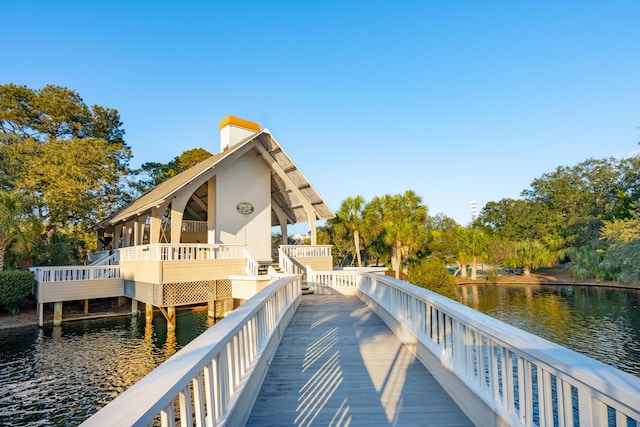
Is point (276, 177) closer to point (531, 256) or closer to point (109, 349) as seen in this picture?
point (109, 349)

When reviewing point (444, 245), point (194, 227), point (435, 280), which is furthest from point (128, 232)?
point (444, 245)

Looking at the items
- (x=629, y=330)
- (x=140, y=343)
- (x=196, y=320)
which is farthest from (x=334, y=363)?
(x=629, y=330)

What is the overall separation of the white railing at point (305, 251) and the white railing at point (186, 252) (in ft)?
8.34

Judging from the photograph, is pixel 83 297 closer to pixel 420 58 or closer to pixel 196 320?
pixel 196 320

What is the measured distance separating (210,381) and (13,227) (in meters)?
19.3

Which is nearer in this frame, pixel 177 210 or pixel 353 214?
pixel 177 210

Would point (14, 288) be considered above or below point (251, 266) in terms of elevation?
below

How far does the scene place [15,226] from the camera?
1664 cm

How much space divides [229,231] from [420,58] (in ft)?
43.4

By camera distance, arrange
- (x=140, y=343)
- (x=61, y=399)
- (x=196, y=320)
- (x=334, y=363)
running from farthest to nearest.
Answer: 1. (x=196, y=320)
2. (x=140, y=343)
3. (x=61, y=399)
4. (x=334, y=363)

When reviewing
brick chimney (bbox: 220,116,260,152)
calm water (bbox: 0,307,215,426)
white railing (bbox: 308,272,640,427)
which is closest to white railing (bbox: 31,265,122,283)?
calm water (bbox: 0,307,215,426)

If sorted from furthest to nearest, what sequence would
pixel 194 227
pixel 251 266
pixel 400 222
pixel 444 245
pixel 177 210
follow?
pixel 444 245 → pixel 400 222 → pixel 194 227 → pixel 177 210 → pixel 251 266

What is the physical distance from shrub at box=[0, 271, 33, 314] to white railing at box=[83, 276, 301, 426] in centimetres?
1686

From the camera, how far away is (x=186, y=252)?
1382cm
